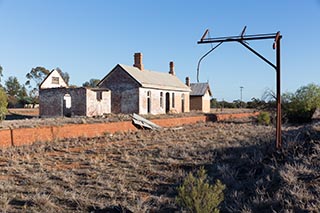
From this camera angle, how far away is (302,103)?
87.0ft

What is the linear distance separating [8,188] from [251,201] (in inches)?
185

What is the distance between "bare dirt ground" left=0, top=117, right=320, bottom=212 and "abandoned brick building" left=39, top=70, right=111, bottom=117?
14.6 m

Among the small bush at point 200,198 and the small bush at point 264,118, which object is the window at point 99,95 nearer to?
the small bush at point 264,118

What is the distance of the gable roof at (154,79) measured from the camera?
29047 mm

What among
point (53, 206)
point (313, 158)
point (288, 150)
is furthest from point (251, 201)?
point (53, 206)

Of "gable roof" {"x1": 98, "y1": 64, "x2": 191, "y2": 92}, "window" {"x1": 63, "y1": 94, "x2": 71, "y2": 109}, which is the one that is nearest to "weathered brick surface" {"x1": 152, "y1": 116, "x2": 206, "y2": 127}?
"gable roof" {"x1": 98, "y1": 64, "x2": 191, "y2": 92}

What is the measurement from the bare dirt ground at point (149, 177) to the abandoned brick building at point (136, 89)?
671 inches

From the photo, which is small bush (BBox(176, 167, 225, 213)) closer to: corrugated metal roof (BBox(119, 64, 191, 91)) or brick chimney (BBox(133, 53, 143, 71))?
corrugated metal roof (BBox(119, 64, 191, 91))

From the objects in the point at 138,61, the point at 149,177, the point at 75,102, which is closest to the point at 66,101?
the point at 75,102

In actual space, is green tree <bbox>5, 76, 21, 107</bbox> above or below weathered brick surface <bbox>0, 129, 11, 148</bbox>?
above

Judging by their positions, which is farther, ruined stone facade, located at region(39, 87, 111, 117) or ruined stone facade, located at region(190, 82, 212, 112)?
ruined stone facade, located at region(190, 82, 212, 112)

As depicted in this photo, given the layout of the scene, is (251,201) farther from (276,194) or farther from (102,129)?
(102,129)

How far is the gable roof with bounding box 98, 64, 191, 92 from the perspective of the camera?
1144 inches

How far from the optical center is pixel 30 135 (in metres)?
12.6
